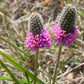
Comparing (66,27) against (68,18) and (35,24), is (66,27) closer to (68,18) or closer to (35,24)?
(68,18)

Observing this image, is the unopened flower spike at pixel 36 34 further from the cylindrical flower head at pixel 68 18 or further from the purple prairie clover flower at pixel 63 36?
the cylindrical flower head at pixel 68 18

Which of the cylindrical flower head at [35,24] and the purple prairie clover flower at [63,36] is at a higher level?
the cylindrical flower head at [35,24]

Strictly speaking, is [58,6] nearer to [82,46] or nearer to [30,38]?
[82,46]

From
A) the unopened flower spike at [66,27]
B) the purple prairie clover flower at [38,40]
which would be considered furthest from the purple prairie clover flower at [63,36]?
the purple prairie clover flower at [38,40]

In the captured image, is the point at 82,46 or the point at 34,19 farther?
the point at 82,46

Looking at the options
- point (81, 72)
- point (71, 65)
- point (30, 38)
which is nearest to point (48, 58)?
point (71, 65)

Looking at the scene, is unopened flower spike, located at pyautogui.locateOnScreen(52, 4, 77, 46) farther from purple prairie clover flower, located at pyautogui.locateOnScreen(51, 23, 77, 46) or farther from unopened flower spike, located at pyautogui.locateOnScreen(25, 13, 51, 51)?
unopened flower spike, located at pyautogui.locateOnScreen(25, 13, 51, 51)

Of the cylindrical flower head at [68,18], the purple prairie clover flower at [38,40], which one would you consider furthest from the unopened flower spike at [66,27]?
the purple prairie clover flower at [38,40]

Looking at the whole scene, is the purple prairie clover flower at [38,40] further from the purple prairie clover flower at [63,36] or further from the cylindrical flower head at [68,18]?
the cylindrical flower head at [68,18]
